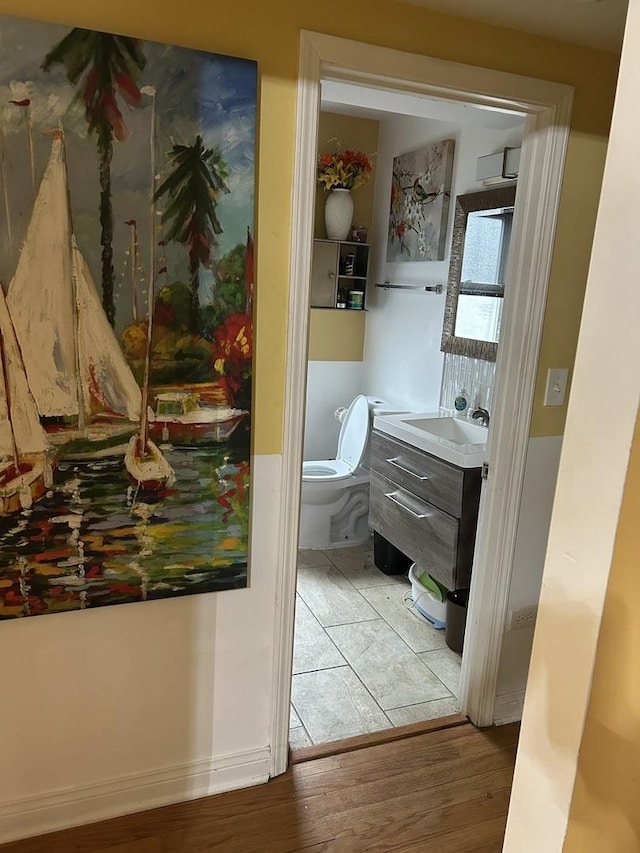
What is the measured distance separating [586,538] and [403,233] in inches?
112

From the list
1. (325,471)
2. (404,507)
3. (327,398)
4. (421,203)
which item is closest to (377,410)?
(325,471)

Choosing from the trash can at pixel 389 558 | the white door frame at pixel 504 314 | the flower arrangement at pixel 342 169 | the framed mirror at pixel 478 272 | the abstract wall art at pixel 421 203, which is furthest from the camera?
the flower arrangement at pixel 342 169

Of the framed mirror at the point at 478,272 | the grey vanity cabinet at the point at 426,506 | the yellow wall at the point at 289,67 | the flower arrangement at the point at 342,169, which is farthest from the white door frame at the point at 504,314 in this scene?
the flower arrangement at the point at 342,169

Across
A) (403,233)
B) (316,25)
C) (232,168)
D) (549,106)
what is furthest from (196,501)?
(403,233)

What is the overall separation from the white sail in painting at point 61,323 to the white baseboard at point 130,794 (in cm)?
101

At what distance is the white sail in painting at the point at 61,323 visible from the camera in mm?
1349

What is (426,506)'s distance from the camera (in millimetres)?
2576

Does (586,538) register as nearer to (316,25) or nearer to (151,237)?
(151,237)

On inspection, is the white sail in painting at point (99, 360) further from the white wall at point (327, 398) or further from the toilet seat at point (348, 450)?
the white wall at point (327, 398)

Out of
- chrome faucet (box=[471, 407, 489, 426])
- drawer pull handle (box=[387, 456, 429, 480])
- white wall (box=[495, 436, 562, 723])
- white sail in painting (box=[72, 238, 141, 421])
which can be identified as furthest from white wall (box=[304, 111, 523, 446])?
white sail in painting (box=[72, 238, 141, 421])

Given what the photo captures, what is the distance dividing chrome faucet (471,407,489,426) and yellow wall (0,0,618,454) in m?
0.85

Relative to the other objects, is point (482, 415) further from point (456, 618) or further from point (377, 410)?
point (456, 618)

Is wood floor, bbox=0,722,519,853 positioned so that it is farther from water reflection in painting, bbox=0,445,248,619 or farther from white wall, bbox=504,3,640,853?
white wall, bbox=504,3,640,853

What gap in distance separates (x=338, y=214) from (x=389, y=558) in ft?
6.16
